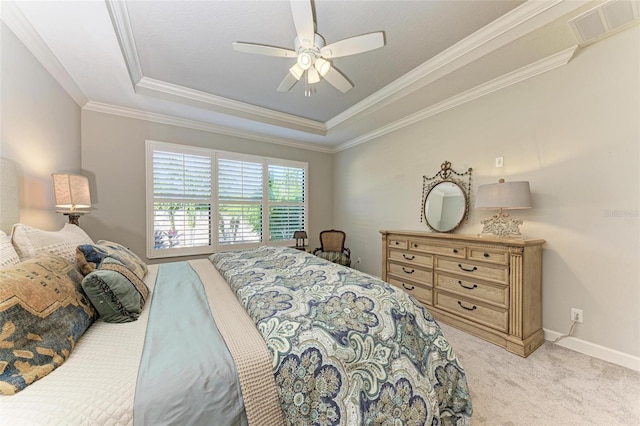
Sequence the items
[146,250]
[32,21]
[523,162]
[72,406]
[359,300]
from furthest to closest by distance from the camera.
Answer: [146,250], [523,162], [32,21], [359,300], [72,406]

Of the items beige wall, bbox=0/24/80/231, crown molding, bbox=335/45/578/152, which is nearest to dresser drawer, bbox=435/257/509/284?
crown molding, bbox=335/45/578/152

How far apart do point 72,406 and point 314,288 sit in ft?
3.37

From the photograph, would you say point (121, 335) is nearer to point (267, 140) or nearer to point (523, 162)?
point (523, 162)

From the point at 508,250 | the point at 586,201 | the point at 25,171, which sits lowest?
the point at 508,250

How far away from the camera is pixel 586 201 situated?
2.07 metres

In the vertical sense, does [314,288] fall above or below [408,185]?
below

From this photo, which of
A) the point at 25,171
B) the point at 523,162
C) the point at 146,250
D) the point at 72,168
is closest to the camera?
the point at 25,171

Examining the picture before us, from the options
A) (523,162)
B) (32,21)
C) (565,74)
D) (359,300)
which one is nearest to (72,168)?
(32,21)

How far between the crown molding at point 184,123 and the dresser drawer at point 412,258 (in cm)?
275

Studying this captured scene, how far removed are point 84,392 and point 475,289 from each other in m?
2.79

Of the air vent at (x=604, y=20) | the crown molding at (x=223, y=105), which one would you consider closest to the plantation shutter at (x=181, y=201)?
the crown molding at (x=223, y=105)

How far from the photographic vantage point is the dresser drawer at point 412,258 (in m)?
2.79

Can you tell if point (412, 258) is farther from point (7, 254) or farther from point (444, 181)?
point (7, 254)

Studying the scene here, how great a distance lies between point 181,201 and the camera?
360 centimetres
